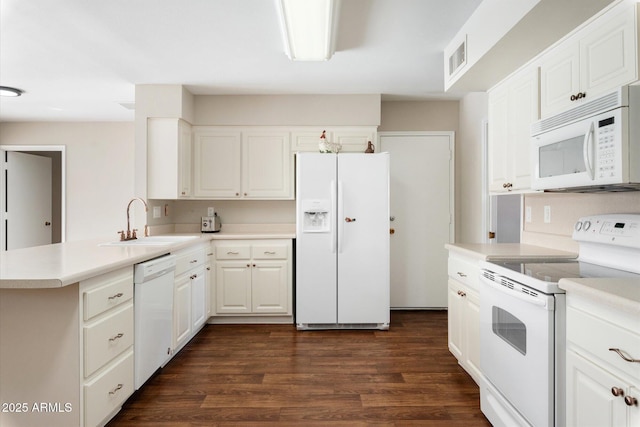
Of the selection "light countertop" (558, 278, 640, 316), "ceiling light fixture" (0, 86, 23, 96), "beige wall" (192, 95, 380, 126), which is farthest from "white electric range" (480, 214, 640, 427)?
"ceiling light fixture" (0, 86, 23, 96)

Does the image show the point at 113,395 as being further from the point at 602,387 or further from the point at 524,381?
the point at 602,387

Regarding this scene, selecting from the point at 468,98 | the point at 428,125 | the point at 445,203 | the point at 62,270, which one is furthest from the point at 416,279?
the point at 62,270

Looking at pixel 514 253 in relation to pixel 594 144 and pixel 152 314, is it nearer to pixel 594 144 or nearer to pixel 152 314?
pixel 594 144

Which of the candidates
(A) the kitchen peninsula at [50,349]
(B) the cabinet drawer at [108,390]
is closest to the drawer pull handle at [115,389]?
(B) the cabinet drawer at [108,390]

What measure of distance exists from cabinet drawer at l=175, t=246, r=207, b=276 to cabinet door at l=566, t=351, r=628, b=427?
101 inches

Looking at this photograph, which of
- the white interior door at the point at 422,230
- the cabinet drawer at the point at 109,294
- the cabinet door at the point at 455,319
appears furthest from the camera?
the white interior door at the point at 422,230

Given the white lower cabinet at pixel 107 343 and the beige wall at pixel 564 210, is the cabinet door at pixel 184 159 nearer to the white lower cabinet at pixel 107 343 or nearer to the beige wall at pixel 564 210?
the white lower cabinet at pixel 107 343

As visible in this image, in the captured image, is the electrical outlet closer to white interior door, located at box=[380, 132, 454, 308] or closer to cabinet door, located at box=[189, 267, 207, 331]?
white interior door, located at box=[380, 132, 454, 308]

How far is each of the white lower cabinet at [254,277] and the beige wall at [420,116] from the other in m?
1.86

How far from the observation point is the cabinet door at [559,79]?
189 centimetres

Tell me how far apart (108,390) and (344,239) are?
2.24 metres

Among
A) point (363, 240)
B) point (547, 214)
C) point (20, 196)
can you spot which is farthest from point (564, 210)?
point (20, 196)

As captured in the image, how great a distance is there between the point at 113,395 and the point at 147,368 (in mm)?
376

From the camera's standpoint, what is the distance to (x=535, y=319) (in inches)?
60.4
